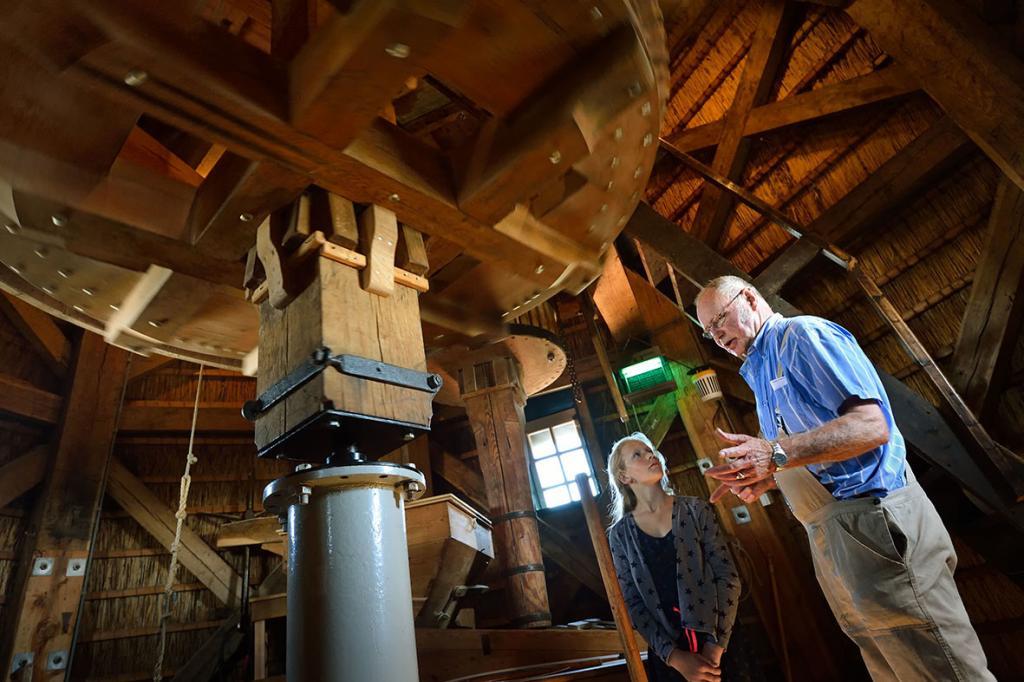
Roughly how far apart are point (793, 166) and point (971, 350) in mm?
2168

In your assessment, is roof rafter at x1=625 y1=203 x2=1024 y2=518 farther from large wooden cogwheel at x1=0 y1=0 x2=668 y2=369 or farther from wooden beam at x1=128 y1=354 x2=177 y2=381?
wooden beam at x1=128 y1=354 x2=177 y2=381

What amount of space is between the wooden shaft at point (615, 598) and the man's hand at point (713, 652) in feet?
0.99

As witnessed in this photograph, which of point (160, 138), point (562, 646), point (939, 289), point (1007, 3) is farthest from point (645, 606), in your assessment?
point (160, 138)

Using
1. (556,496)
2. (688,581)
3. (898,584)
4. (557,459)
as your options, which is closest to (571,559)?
(556,496)

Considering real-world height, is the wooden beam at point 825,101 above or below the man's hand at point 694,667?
above

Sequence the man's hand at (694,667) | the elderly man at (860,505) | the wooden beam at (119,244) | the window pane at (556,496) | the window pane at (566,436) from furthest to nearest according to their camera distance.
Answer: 1. the window pane at (566,436)
2. the window pane at (556,496)
3. the man's hand at (694,667)
4. the wooden beam at (119,244)
5. the elderly man at (860,505)

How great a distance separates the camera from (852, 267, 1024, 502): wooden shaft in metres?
3.32

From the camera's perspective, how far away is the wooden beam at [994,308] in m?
3.62

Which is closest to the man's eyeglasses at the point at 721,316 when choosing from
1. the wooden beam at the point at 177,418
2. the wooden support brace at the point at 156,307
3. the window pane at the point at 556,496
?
the wooden support brace at the point at 156,307

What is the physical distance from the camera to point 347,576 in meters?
1.35

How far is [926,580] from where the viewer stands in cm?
154

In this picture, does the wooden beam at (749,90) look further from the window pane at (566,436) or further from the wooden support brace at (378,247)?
the wooden support brace at (378,247)

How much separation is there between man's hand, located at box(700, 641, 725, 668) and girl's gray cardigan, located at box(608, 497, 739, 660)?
0.03 meters

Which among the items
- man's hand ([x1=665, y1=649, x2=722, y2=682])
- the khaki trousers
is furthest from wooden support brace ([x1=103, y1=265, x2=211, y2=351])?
man's hand ([x1=665, y1=649, x2=722, y2=682])
